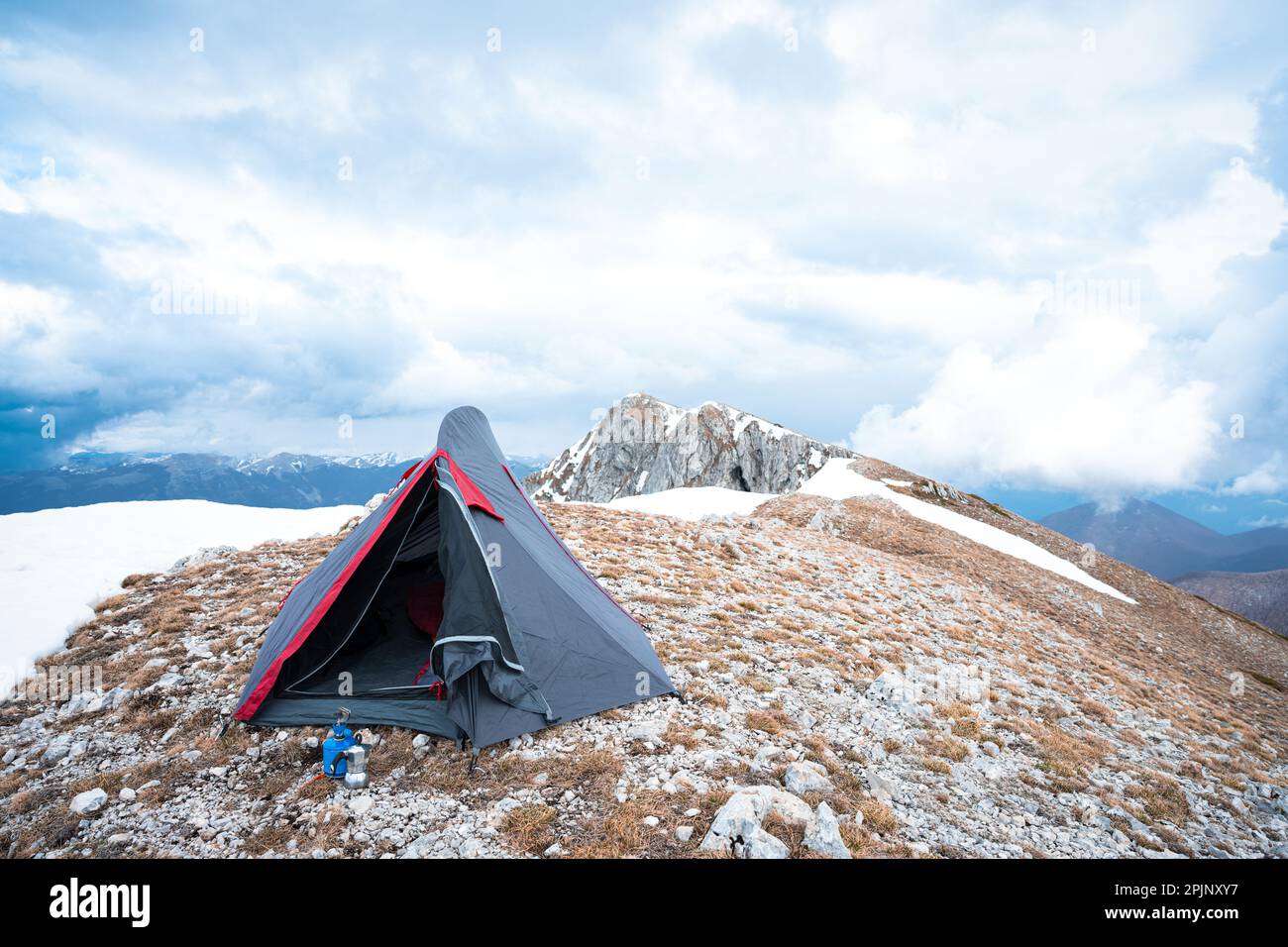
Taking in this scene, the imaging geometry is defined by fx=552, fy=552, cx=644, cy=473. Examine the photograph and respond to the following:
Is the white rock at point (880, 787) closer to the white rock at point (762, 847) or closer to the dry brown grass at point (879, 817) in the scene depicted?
the dry brown grass at point (879, 817)

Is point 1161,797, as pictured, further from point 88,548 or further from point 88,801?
point 88,548

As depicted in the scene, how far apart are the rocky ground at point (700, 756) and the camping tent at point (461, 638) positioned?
447mm

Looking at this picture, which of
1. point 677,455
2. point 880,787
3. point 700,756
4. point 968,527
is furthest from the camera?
point 677,455

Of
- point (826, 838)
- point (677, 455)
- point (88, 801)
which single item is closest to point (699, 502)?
point (826, 838)

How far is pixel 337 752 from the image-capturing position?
6734 millimetres

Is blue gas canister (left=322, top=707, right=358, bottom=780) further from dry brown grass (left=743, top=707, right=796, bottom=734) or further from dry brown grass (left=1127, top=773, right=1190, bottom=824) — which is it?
dry brown grass (left=1127, top=773, right=1190, bottom=824)

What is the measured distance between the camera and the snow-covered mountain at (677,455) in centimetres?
9619

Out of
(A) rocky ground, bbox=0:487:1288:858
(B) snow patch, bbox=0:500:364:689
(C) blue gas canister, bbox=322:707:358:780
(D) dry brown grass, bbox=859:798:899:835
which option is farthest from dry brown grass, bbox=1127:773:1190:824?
(B) snow patch, bbox=0:500:364:689

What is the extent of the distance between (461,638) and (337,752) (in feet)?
6.19

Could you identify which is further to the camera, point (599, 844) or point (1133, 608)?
point (1133, 608)

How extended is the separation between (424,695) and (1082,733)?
481 inches
